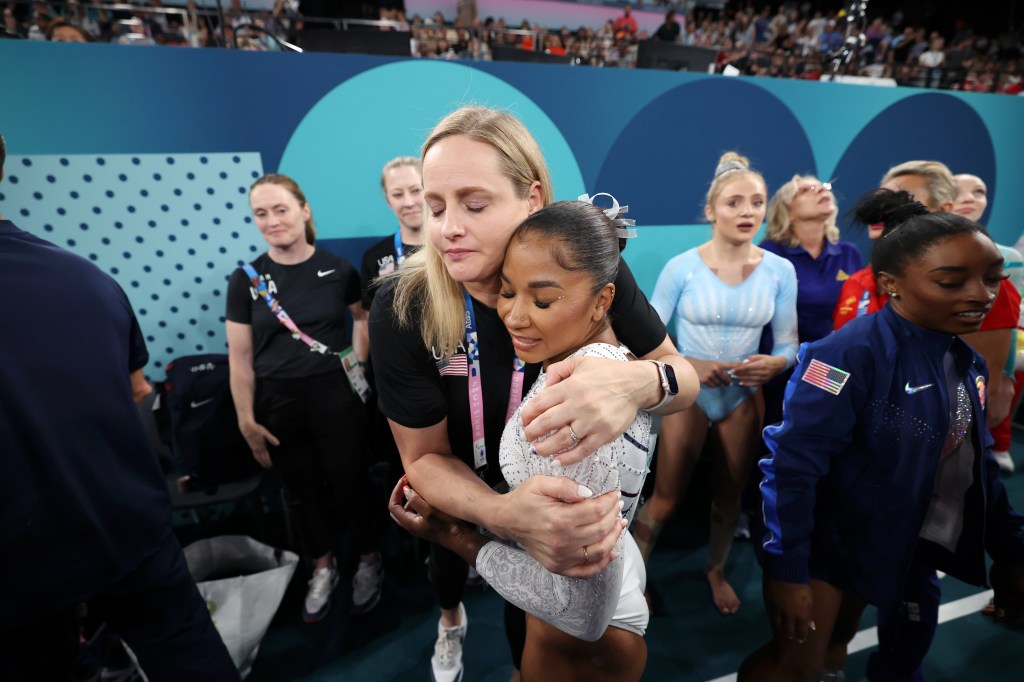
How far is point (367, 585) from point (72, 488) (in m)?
1.65

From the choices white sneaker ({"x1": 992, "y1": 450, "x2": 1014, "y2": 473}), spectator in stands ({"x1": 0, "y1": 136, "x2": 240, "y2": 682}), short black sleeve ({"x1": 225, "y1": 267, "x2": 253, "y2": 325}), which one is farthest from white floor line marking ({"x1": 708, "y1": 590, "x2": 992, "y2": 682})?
short black sleeve ({"x1": 225, "y1": 267, "x2": 253, "y2": 325})

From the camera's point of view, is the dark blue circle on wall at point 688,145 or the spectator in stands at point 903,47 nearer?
the dark blue circle on wall at point 688,145

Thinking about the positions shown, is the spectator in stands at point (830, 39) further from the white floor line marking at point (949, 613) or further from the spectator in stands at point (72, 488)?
the spectator in stands at point (72, 488)

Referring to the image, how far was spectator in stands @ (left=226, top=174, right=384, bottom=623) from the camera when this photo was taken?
2.33 meters

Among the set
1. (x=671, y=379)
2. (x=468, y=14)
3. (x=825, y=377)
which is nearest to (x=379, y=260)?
(x=671, y=379)

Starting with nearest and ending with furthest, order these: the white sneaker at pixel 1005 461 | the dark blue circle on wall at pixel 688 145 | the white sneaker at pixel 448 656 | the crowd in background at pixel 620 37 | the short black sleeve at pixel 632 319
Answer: the short black sleeve at pixel 632 319, the white sneaker at pixel 448 656, the white sneaker at pixel 1005 461, the dark blue circle on wall at pixel 688 145, the crowd in background at pixel 620 37

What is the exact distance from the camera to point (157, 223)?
274cm

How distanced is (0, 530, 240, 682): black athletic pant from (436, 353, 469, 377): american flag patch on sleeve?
3.64 feet

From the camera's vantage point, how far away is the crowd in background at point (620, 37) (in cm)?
387

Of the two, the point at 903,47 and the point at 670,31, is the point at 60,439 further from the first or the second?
the point at 903,47

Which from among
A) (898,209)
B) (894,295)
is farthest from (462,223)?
(898,209)

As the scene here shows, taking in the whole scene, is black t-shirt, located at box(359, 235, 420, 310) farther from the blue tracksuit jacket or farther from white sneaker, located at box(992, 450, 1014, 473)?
white sneaker, located at box(992, 450, 1014, 473)

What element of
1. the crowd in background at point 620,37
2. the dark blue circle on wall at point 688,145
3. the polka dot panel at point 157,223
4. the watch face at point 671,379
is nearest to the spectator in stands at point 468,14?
the crowd in background at point 620,37

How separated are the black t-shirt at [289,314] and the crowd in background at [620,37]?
1.59 metres
